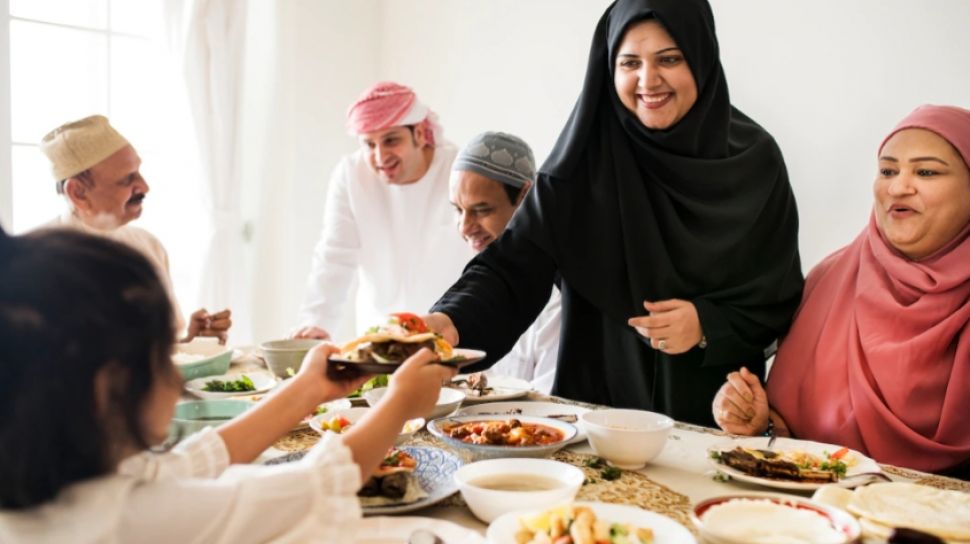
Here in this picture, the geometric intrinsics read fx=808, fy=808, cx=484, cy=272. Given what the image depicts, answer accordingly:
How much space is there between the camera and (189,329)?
2883 millimetres

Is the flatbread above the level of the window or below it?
below

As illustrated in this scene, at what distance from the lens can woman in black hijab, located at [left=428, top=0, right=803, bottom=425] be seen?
2.01 metres

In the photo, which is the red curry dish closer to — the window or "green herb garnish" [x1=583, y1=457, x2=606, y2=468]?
"green herb garnish" [x1=583, y1=457, x2=606, y2=468]

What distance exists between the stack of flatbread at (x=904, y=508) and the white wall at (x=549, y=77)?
1.93 metres

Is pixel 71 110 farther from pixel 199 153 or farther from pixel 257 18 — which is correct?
pixel 257 18

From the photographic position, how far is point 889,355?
181cm

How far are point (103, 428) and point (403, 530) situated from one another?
445 mm

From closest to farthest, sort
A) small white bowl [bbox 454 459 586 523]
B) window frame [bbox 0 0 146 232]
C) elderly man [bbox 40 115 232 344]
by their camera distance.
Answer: small white bowl [bbox 454 459 586 523] < elderly man [bbox 40 115 232 344] < window frame [bbox 0 0 146 232]

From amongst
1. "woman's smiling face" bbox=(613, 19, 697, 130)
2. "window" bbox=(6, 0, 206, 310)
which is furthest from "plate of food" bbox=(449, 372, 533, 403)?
"window" bbox=(6, 0, 206, 310)

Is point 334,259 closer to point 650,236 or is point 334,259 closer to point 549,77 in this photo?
point 549,77

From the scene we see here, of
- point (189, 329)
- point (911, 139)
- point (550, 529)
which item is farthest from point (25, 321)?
point (189, 329)

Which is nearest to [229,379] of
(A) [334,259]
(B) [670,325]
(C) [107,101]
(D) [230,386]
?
(D) [230,386]

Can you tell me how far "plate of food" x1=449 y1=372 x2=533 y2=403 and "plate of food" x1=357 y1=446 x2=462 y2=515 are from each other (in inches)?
23.4

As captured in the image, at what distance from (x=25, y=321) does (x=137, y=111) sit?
393 cm
